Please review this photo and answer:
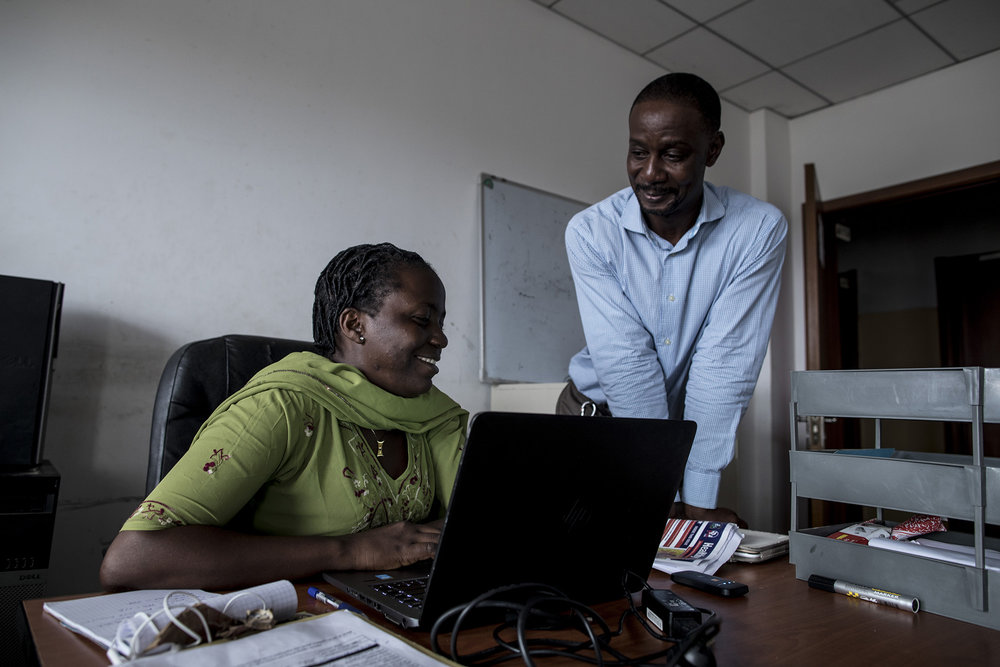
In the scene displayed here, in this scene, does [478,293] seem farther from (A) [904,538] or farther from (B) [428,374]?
(A) [904,538]

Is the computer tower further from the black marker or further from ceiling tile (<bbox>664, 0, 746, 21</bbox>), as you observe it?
ceiling tile (<bbox>664, 0, 746, 21</bbox>)

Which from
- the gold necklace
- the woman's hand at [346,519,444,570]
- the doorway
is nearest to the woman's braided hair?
the gold necklace

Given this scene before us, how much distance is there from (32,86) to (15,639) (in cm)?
134

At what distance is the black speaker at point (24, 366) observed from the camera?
143 cm

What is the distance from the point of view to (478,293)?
2680mm

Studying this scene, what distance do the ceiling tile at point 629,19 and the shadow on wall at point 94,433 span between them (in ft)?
7.34

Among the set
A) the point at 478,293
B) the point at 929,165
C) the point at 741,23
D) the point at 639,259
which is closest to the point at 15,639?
the point at 639,259

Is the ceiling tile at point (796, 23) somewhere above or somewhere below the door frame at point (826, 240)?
above

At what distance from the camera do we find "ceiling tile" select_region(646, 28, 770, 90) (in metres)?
3.22

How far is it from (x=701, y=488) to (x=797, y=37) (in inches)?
101

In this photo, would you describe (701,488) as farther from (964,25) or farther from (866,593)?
(964,25)

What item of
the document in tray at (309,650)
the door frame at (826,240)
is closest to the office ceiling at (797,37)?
the door frame at (826,240)

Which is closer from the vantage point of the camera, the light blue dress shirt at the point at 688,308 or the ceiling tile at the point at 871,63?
the light blue dress shirt at the point at 688,308

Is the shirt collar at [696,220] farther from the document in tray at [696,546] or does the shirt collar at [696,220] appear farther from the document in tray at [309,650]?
the document in tray at [309,650]
